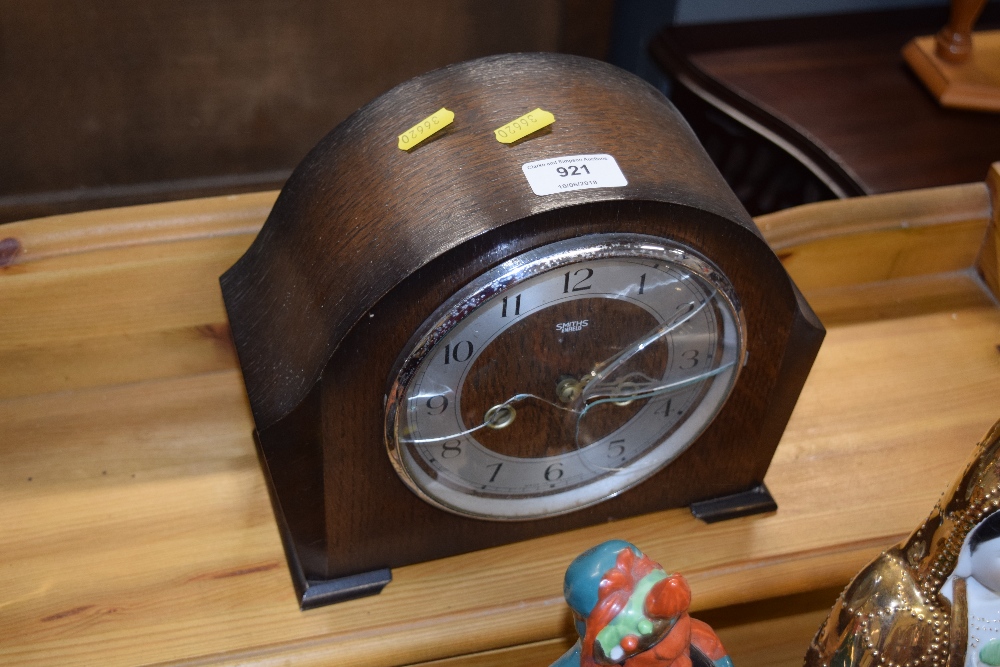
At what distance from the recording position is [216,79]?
155 centimetres

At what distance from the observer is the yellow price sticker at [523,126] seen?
2.50 feet

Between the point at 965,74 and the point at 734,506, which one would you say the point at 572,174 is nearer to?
the point at 734,506

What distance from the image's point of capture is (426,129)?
2.52ft

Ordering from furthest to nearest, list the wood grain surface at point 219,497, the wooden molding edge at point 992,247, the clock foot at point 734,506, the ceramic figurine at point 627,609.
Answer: the wooden molding edge at point 992,247 < the clock foot at point 734,506 < the wood grain surface at point 219,497 < the ceramic figurine at point 627,609

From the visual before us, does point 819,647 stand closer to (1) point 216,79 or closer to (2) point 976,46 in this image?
(2) point 976,46

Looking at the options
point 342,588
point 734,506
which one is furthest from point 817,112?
point 342,588

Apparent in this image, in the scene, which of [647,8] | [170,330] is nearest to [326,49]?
[647,8]

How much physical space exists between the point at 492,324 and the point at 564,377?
93 millimetres

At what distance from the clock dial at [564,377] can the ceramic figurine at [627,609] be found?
154mm

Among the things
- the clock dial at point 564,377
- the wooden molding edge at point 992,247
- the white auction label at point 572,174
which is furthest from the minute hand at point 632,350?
the wooden molding edge at point 992,247

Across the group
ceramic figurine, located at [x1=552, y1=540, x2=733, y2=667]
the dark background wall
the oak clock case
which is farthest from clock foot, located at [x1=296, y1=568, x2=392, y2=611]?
the dark background wall

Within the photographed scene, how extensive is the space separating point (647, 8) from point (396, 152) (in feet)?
3.51

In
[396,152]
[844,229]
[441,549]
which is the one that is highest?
[396,152]

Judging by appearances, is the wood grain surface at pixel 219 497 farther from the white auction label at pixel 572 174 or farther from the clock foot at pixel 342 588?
the white auction label at pixel 572 174
